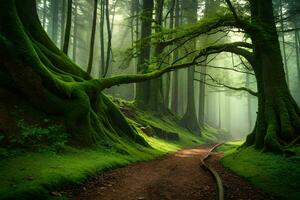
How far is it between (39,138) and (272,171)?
22.6ft

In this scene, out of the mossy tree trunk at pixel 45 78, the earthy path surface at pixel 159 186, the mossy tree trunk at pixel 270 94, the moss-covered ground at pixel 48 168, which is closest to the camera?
the moss-covered ground at pixel 48 168

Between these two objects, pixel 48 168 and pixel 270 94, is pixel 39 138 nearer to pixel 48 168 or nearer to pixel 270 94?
pixel 48 168

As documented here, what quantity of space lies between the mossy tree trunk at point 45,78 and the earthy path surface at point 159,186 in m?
2.37

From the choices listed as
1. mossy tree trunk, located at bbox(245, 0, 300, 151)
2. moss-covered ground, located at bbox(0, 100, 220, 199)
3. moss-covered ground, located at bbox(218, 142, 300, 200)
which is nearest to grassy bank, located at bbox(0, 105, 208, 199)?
moss-covered ground, located at bbox(0, 100, 220, 199)

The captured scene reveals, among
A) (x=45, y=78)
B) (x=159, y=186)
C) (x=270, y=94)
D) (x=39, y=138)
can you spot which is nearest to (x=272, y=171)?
(x=159, y=186)

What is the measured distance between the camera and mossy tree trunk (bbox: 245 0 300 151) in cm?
1277

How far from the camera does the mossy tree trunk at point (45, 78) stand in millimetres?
10719

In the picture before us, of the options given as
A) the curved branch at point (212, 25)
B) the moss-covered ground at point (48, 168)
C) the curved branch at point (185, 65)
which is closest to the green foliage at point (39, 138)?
the moss-covered ground at point (48, 168)

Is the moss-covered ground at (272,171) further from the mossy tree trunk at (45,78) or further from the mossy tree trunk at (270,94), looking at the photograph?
the mossy tree trunk at (45,78)

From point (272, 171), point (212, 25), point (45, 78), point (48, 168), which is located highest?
point (212, 25)

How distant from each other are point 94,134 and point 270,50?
27.4ft

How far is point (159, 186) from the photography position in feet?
29.3

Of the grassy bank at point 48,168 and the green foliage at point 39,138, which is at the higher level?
the green foliage at point 39,138

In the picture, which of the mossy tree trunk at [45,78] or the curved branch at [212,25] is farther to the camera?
the curved branch at [212,25]
